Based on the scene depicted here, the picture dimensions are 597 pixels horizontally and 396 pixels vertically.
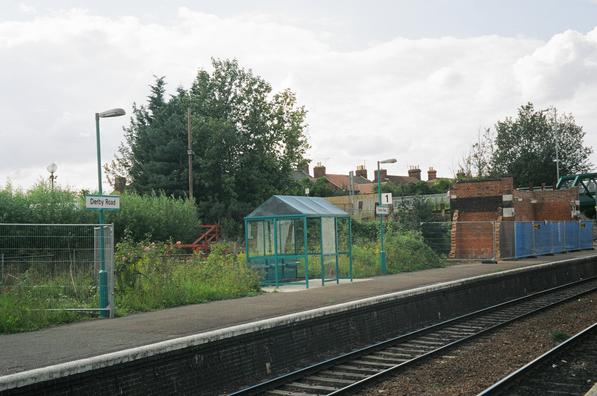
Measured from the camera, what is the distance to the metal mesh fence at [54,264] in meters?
12.3

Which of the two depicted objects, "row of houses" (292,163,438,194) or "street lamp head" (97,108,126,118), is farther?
"row of houses" (292,163,438,194)

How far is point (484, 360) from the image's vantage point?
Result: 10.8m

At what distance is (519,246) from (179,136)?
26163 mm

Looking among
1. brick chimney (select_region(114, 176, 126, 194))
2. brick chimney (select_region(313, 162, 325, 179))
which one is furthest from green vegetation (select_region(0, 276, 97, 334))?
brick chimney (select_region(313, 162, 325, 179))

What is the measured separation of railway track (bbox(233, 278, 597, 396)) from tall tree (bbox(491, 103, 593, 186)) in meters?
59.5

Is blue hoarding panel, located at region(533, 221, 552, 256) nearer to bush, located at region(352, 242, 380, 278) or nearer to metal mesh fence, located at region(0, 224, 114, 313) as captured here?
bush, located at region(352, 242, 380, 278)

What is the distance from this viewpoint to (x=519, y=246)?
30781mm

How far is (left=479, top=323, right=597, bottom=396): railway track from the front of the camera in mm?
8812

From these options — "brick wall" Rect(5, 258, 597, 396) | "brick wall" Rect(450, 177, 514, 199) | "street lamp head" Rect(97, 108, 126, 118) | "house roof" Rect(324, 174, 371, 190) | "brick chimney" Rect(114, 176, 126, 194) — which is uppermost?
"house roof" Rect(324, 174, 371, 190)

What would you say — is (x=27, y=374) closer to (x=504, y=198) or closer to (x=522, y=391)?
(x=522, y=391)

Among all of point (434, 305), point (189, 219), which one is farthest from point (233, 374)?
point (189, 219)

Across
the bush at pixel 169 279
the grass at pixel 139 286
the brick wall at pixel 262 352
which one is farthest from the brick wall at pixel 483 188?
the bush at pixel 169 279

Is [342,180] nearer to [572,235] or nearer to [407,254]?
[572,235]

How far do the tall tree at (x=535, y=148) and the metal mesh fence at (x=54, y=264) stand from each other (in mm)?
66046
